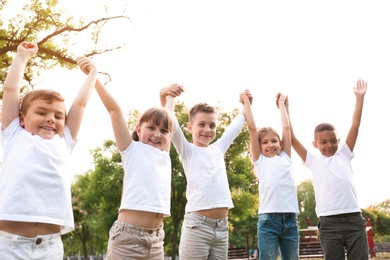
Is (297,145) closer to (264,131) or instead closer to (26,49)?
(264,131)

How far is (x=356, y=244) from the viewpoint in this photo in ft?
17.1

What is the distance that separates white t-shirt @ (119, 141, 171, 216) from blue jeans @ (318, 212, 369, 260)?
2.35 m

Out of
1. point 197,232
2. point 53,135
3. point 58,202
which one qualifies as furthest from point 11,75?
point 197,232

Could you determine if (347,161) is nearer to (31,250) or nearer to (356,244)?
(356,244)

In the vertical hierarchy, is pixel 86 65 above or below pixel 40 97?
above

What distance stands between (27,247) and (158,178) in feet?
4.55

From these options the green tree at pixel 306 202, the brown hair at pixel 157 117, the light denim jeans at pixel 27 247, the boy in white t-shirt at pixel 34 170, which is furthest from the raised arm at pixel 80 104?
the green tree at pixel 306 202

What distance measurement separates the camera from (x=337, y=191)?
213 inches

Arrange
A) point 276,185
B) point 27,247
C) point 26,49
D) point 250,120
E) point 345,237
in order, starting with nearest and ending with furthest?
point 27,247 → point 26,49 → point 345,237 → point 276,185 → point 250,120

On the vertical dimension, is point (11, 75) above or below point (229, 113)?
below

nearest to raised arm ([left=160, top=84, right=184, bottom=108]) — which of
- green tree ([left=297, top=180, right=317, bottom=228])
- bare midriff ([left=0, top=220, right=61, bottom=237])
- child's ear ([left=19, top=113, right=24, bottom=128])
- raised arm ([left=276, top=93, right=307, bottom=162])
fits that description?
child's ear ([left=19, top=113, right=24, bottom=128])

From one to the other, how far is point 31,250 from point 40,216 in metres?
0.22

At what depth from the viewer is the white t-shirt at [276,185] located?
5.29 m

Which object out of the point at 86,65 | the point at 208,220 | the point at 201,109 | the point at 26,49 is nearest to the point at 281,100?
the point at 201,109
